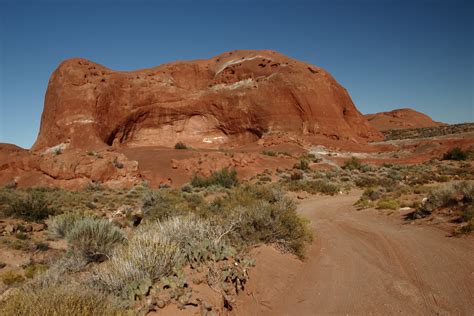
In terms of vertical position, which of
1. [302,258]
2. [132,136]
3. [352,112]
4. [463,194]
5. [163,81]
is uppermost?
[163,81]

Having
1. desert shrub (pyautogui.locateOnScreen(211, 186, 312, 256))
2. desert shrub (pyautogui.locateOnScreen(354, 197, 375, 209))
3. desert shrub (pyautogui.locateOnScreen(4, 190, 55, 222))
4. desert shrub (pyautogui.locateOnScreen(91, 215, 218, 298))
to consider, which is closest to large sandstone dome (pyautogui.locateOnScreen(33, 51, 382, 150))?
desert shrub (pyautogui.locateOnScreen(354, 197, 375, 209))

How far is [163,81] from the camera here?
43594 mm

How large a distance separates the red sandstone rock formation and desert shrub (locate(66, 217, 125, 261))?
3424 inches

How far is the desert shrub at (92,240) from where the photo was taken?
582cm

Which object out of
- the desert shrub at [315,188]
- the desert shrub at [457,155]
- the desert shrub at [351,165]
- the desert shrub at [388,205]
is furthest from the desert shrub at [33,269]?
the desert shrub at [457,155]

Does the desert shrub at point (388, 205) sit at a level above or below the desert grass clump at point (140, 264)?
below

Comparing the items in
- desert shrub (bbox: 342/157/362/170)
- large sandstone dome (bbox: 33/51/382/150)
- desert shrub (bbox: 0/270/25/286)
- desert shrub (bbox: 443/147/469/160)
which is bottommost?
desert shrub (bbox: 0/270/25/286)

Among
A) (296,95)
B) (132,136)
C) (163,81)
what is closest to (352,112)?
(296,95)

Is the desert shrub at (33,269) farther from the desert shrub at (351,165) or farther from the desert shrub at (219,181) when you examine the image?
the desert shrub at (351,165)

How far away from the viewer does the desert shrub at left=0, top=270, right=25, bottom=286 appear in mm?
5324

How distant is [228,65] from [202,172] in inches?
934

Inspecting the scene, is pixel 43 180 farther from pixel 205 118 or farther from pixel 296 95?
pixel 296 95

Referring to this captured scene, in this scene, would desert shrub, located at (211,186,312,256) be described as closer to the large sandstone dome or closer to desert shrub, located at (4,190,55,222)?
desert shrub, located at (4,190,55,222)

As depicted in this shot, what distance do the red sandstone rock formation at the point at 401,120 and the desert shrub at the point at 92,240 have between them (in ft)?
285
